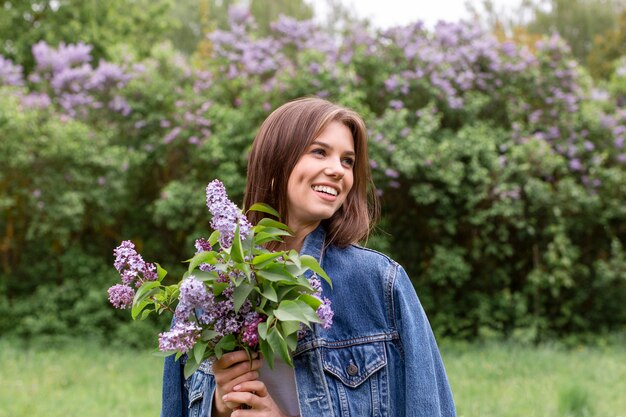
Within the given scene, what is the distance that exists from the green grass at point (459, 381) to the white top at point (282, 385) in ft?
9.53

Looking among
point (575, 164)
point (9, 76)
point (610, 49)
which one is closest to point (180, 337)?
point (575, 164)

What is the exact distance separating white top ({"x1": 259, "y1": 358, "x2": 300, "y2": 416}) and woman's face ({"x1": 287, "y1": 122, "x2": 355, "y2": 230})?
39cm

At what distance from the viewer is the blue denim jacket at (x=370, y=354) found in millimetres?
1803

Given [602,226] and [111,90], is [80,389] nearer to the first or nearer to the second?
[111,90]

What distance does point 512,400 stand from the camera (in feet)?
16.0

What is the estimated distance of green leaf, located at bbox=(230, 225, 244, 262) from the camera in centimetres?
160

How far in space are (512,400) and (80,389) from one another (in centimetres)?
296

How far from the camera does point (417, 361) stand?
181 centimetres

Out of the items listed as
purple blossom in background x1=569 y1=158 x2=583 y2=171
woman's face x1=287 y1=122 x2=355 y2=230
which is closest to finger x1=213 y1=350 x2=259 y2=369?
woman's face x1=287 y1=122 x2=355 y2=230

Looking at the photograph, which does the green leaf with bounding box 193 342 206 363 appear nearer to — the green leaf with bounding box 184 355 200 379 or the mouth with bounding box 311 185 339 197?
the green leaf with bounding box 184 355 200 379

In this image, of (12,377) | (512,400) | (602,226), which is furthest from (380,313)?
(602,226)

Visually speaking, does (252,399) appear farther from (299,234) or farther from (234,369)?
(299,234)

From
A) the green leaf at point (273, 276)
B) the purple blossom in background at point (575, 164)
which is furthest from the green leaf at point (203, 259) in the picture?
the purple blossom in background at point (575, 164)

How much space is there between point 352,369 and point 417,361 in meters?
0.16
